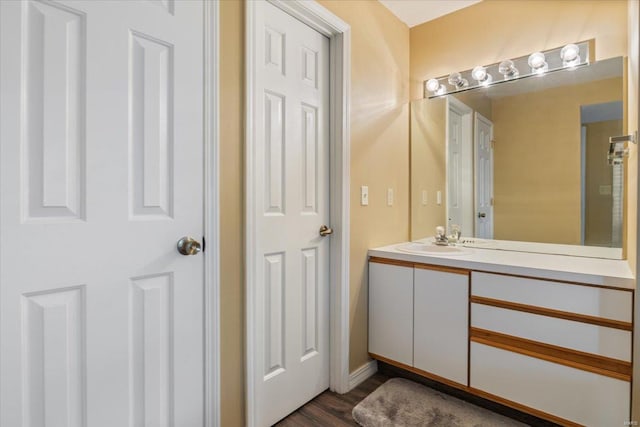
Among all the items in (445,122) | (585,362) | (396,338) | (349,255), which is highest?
(445,122)

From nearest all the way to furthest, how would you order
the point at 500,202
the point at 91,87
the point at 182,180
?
1. the point at 91,87
2. the point at 182,180
3. the point at 500,202

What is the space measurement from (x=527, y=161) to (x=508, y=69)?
0.59 meters

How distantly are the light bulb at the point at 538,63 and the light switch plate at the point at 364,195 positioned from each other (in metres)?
1.23

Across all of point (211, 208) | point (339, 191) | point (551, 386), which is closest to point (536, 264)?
point (551, 386)

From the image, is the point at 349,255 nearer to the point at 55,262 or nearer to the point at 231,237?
the point at 231,237

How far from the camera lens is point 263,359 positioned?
5.00 ft

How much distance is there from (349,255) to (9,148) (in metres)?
1.52

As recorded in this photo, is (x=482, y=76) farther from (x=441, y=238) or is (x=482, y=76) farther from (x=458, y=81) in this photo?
(x=441, y=238)

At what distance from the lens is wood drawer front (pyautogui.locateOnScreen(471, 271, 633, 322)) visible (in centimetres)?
132

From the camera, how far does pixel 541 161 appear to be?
198 cm

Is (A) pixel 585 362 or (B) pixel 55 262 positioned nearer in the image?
(B) pixel 55 262

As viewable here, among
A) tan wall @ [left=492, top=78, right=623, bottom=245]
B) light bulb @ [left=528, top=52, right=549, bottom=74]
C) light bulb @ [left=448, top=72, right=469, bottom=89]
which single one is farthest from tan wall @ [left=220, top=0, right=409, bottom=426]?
light bulb @ [left=528, top=52, right=549, bottom=74]

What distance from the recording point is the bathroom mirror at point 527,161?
1771mm

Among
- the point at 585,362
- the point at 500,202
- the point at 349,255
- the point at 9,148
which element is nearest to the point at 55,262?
the point at 9,148
